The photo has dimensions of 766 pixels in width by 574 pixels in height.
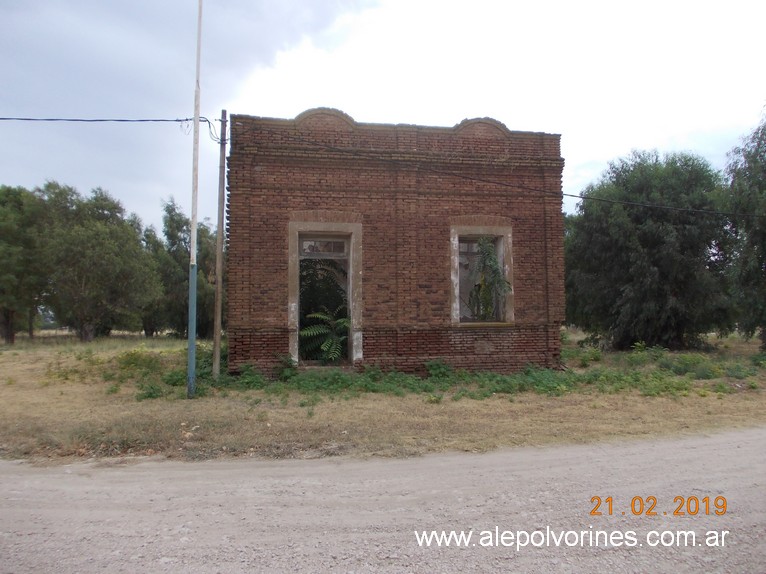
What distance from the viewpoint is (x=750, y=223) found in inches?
701

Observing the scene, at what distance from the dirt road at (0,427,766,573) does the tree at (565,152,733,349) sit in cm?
1684

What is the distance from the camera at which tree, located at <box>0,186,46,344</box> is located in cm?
3052

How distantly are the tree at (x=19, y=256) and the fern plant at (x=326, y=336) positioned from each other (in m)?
25.2

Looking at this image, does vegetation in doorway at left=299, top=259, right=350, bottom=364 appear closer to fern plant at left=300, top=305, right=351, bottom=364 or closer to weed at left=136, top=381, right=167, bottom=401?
fern plant at left=300, top=305, right=351, bottom=364

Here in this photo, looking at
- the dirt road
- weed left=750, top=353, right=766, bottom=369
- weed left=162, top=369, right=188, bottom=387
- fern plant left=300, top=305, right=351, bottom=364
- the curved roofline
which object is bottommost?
the dirt road

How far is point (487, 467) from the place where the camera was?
5801 mm

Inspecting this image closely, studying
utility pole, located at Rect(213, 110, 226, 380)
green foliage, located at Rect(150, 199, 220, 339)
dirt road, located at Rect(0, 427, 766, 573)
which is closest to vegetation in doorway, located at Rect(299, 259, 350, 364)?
utility pole, located at Rect(213, 110, 226, 380)

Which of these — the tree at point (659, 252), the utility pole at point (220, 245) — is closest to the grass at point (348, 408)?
the utility pole at point (220, 245)

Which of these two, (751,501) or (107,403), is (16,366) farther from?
(751,501)

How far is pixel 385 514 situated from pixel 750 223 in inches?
711

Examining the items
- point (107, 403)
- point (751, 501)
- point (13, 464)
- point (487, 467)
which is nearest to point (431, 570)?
point (487, 467)

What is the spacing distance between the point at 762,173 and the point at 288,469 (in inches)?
725

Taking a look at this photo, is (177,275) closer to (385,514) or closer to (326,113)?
(326,113)

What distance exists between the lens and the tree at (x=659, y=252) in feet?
70.1
